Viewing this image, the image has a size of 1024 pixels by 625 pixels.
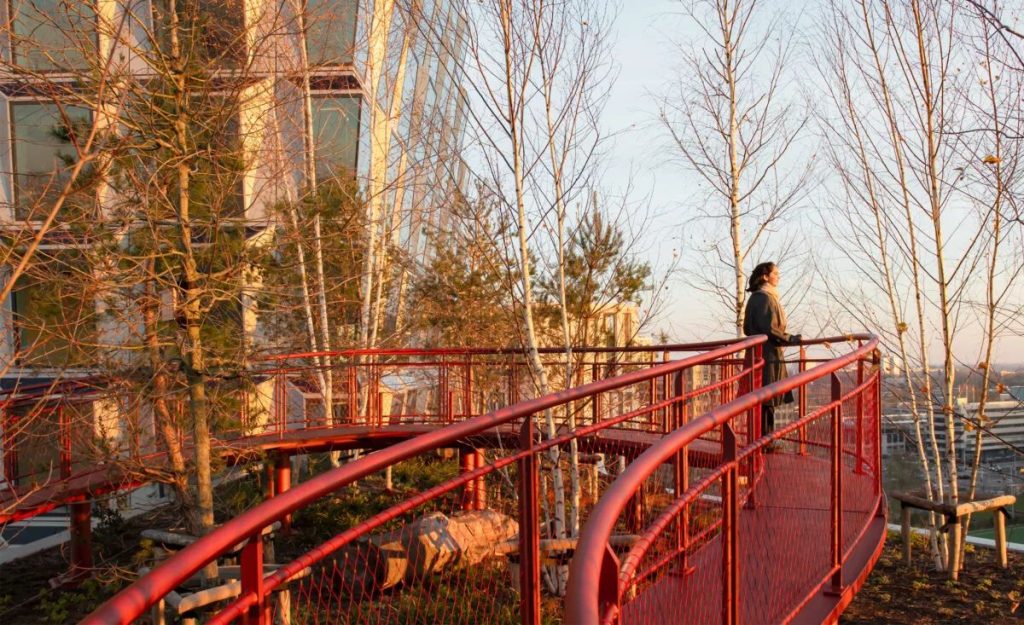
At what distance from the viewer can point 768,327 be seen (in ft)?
Result: 24.0

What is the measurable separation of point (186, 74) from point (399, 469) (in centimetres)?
889

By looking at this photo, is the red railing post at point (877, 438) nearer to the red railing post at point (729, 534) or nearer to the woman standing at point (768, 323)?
the woman standing at point (768, 323)

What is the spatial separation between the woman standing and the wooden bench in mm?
3331

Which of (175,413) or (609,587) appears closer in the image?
(609,587)

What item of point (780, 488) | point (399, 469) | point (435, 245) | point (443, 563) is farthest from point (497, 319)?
point (780, 488)

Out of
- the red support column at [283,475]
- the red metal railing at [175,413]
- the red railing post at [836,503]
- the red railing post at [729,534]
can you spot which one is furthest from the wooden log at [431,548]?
the red railing post at [729,534]

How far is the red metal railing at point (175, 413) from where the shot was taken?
8703 millimetres

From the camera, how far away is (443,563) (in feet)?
28.4

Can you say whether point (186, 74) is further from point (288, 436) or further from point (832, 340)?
point (832, 340)

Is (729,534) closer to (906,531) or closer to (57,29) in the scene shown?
(57,29)

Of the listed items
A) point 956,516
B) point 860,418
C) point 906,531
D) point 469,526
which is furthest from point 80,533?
point 956,516

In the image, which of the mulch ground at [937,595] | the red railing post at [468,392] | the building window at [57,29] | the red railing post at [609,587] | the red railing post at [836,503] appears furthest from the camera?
the red railing post at [468,392]

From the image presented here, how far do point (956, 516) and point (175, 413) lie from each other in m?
9.56

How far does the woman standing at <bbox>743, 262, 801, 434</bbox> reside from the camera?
7.33 meters
